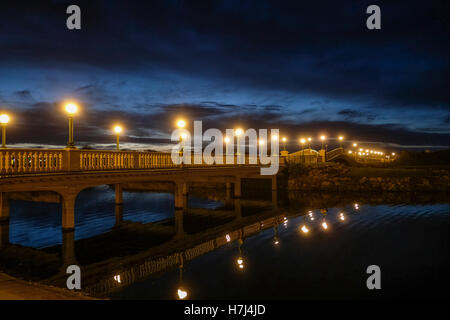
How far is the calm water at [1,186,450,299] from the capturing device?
8.88m

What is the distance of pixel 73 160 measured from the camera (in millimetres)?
15125

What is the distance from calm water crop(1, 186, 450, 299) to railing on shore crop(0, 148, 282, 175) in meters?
3.30

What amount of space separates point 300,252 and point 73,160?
11073 millimetres

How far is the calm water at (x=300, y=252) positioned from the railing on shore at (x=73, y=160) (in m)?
3.30

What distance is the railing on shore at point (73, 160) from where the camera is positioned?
1305 centimetres

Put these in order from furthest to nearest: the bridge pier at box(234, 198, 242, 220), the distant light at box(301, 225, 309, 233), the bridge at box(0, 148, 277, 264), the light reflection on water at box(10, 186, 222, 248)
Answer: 1. the bridge pier at box(234, 198, 242, 220)
2. the distant light at box(301, 225, 309, 233)
3. the light reflection on water at box(10, 186, 222, 248)
4. the bridge at box(0, 148, 277, 264)

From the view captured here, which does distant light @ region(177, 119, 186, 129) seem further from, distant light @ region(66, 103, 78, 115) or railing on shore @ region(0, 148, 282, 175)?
distant light @ region(66, 103, 78, 115)

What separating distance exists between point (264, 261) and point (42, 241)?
10.0 m

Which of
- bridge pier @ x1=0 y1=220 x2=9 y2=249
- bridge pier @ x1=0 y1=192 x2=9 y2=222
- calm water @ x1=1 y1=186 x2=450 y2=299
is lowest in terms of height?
calm water @ x1=1 y1=186 x2=450 y2=299

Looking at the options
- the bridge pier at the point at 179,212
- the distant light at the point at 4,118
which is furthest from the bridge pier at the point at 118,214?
the distant light at the point at 4,118

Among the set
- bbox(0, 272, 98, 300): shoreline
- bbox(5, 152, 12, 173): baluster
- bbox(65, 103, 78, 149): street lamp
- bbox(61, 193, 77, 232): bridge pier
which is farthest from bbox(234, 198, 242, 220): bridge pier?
bbox(0, 272, 98, 300): shoreline

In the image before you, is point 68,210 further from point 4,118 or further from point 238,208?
point 238,208
